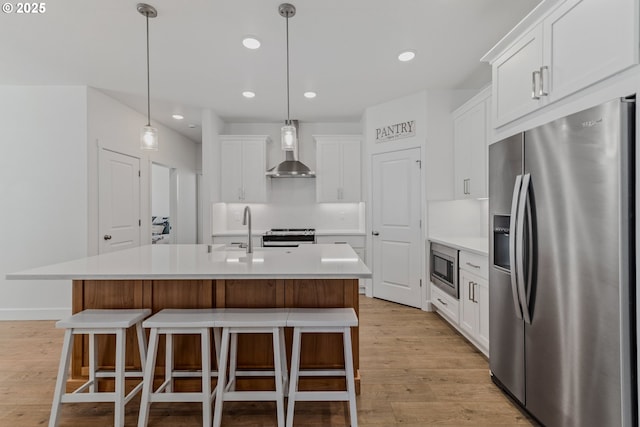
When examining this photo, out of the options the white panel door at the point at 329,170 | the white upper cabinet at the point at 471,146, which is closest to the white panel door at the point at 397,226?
the white upper cabinet at the point at 471,146

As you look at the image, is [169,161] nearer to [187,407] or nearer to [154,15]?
[154,15]

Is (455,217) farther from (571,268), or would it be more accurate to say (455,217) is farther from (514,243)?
(571,268)

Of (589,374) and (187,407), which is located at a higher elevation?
(589,374)

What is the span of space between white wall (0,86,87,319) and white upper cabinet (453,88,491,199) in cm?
418

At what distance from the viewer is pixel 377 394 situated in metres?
2.20

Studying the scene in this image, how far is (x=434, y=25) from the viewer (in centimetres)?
254

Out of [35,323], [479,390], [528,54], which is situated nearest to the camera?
[528,54]

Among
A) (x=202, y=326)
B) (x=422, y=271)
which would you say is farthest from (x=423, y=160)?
(x=202, y=326)

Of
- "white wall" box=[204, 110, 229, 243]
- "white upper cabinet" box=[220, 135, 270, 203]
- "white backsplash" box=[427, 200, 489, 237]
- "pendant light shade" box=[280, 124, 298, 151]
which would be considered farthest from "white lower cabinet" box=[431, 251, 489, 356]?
"white wall" box=[204, 110, 229, 243]

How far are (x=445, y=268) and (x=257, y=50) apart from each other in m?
2.82

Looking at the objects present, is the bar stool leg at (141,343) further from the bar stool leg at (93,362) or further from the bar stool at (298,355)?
the bar stool at (298,355)

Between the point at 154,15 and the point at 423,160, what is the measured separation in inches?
119

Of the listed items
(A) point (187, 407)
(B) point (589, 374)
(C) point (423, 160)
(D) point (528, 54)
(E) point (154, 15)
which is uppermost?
(E) point (154, 15)

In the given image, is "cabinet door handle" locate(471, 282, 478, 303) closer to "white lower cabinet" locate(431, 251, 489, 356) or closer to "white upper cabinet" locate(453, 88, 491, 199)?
"white lower cabinet" locate(431, 251, 489, 356)
